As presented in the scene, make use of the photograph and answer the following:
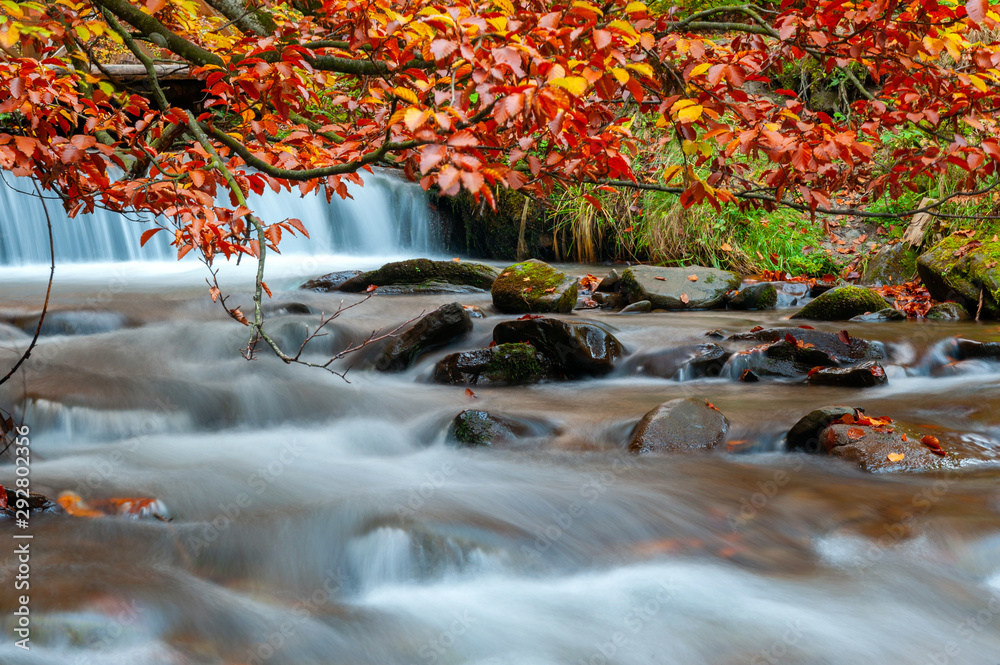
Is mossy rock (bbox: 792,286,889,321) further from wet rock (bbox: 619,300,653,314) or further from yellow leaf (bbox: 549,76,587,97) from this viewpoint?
yellow leaf (bbox: 549,76,587,97)

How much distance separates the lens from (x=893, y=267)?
8.53 m

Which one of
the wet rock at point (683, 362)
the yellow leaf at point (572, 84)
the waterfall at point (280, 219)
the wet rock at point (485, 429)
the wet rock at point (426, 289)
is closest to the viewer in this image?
the yellow leaf at point (572, 84)

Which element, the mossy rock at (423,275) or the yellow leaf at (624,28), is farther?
the mossy rock at (423,275)

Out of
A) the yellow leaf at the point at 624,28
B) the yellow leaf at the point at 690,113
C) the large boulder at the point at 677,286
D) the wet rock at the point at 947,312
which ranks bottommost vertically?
the wet rock at the point at 947,312

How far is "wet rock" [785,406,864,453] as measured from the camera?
12.4 ft

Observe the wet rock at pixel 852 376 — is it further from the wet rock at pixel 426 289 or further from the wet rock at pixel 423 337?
the wet rock at pixel 426 289

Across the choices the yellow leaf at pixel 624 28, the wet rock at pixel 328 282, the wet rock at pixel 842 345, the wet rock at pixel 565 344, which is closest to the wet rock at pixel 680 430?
the wet rock at pixel 565 344

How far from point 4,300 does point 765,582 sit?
22.1ft

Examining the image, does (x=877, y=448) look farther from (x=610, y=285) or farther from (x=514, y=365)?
(x=610, y=285)

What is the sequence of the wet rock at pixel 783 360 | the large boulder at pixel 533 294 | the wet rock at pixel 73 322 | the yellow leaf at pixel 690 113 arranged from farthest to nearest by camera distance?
the large boulder at pixel 533 294, the wet rock at pixel 73 322, the wet rock at pixel 783 360, the yellow leaf at pixel 690 113

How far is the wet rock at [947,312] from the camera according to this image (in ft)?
21.8

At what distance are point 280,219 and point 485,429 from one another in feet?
25.0

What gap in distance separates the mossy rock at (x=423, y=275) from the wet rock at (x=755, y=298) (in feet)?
8.89

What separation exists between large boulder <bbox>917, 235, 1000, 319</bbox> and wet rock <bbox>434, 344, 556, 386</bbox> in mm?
4273
